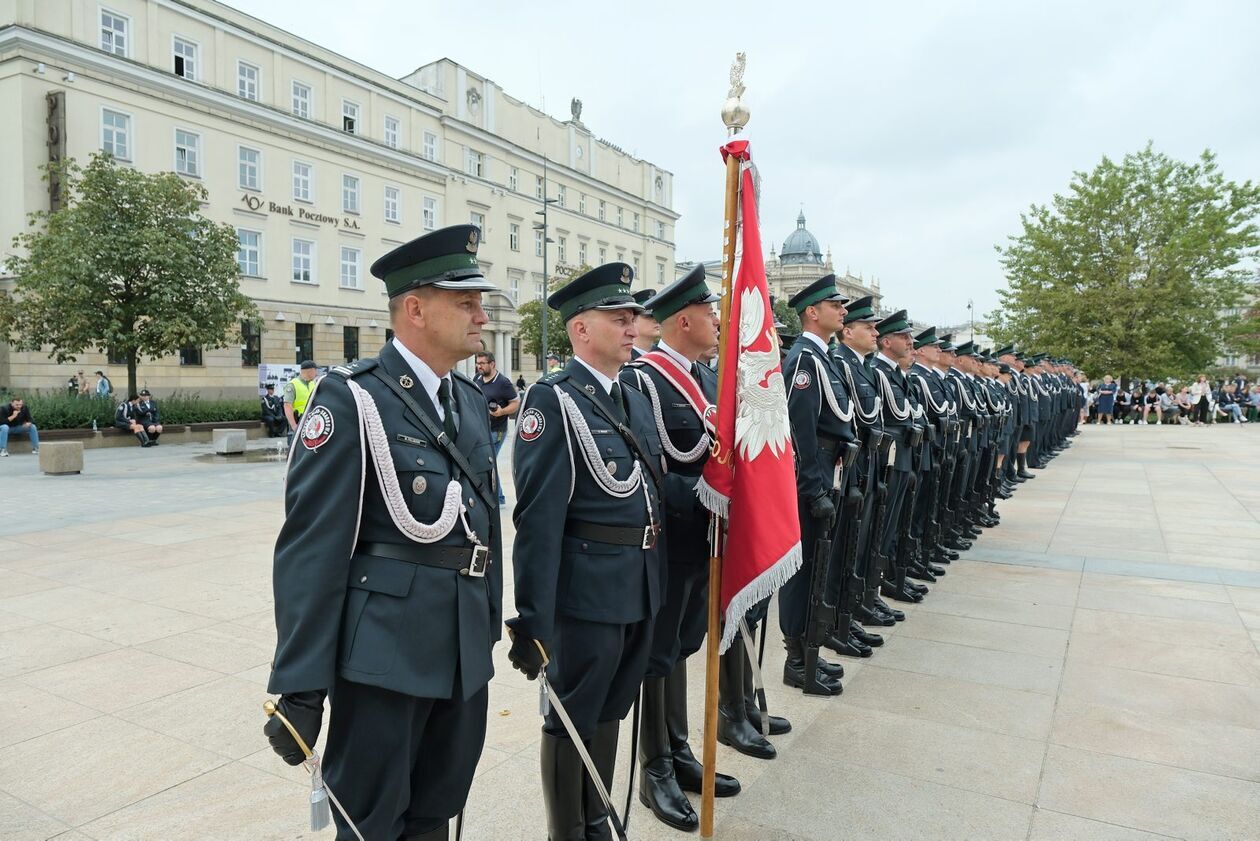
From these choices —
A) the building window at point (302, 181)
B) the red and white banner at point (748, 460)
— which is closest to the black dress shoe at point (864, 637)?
the red and white banner at point (748, 460)

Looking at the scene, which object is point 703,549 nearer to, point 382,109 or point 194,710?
point 194,710

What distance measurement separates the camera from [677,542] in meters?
3.47

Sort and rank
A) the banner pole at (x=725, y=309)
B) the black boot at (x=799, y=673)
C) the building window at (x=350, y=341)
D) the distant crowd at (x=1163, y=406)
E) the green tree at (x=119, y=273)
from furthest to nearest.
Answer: the building window at (x=350, y=341), the distant crowd at (x=1163, y=406), the green tree at (x=119, y=273), the black boot at (x=799, y=673), the banner pole at (x=725, y=309)

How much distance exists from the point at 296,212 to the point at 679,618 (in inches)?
1375

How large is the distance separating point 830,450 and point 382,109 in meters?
38.9

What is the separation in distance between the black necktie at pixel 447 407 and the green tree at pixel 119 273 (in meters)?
20.9

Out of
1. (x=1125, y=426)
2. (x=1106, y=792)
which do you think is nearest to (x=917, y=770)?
(x=1106, y=792)

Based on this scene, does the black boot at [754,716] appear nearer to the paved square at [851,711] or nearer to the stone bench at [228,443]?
the paved square at [851,711]

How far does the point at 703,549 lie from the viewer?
349cm

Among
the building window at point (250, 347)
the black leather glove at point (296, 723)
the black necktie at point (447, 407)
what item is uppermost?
the building window at point (250, 347)

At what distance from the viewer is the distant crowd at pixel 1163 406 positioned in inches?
1243

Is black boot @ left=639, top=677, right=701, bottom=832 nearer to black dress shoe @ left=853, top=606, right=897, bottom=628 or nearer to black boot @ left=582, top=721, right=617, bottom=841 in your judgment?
black boot @ left=582, top=721, right=617, bottom=841

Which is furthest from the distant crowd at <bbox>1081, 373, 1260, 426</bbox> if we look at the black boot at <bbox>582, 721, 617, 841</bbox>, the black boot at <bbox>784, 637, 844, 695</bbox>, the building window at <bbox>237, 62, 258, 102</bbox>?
the building window at <bbox>237, 62, 258, 102</bbox>

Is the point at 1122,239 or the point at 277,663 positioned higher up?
the point at 1122,239
